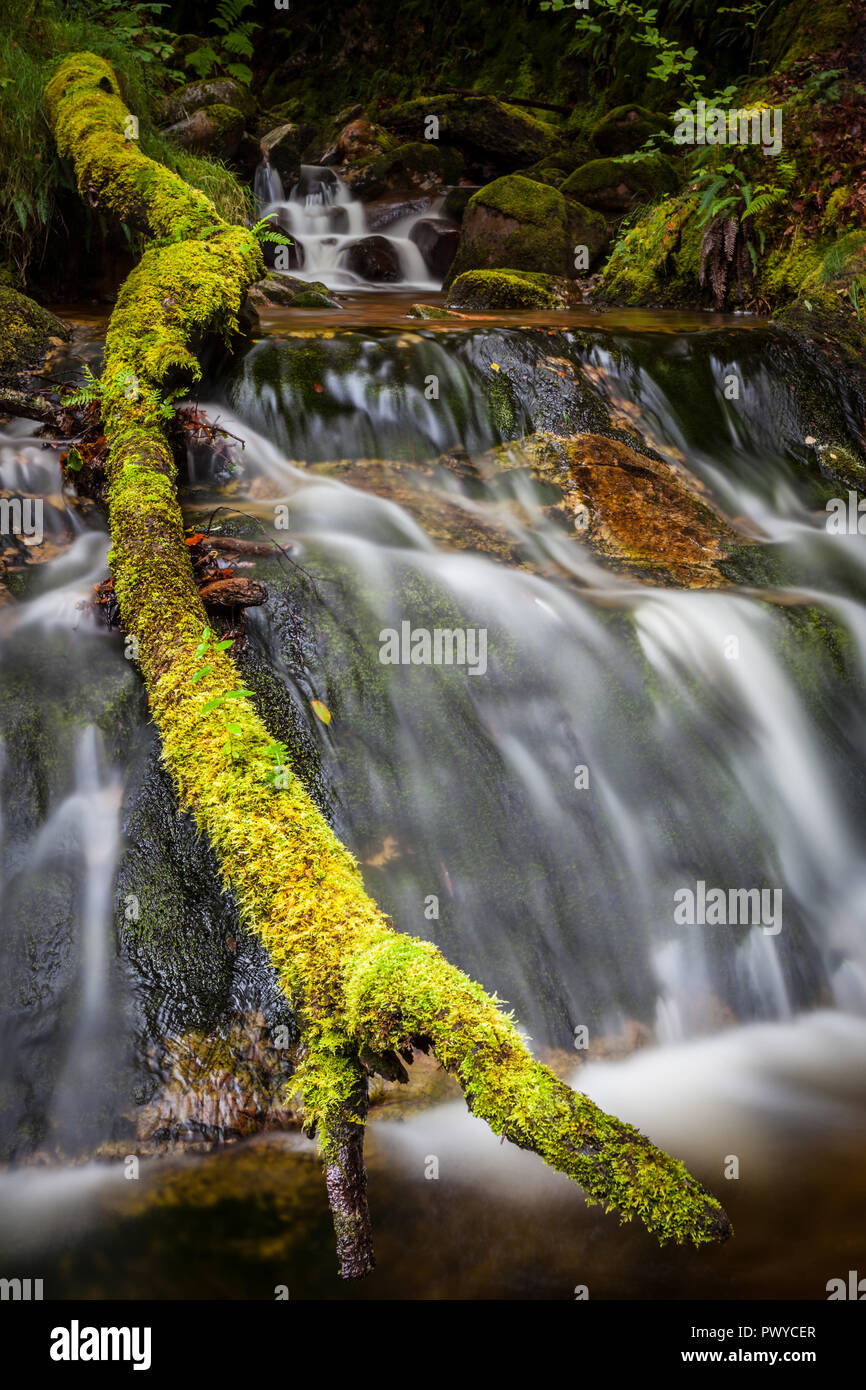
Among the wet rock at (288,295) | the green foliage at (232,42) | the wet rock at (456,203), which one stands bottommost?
the wet rock at (288,295)

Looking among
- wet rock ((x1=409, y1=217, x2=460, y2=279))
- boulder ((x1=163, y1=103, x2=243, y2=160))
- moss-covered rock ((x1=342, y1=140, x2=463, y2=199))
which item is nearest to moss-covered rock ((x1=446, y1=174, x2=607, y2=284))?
wet rock ((x1=409, y1=217, x2=460, y2=279))

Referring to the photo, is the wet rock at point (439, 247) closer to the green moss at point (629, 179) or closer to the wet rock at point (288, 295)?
the green moss at point (629, 179)

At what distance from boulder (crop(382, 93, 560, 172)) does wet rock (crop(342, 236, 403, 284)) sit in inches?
127

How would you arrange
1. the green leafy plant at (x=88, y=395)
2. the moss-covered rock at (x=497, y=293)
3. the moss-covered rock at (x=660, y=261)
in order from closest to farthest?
the green leafy plant at (x=88, y=395), the moss-covered rock at (x=497, y=293), the moss-covered rock at (x=660, y=261)

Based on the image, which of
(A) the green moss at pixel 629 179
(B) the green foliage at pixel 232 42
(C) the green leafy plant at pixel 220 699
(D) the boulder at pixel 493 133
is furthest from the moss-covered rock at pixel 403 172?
(C) the green leafy plant at pixel 220 699

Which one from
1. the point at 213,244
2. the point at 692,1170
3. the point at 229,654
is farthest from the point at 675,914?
the point at 213,244

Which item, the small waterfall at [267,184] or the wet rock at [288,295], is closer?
the wet rock at [288,295]

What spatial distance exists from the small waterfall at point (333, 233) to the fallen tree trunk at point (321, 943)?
23.3 feet

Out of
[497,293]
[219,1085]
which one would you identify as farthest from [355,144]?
[219,1085]

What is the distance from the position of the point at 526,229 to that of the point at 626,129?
350cm

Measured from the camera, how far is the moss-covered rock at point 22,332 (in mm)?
5496

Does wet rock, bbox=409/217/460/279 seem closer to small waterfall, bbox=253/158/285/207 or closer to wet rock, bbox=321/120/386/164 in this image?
small waterfall, bbox=253/158/285/207

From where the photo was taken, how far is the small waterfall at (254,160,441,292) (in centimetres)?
1062

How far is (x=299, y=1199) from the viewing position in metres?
2.43
